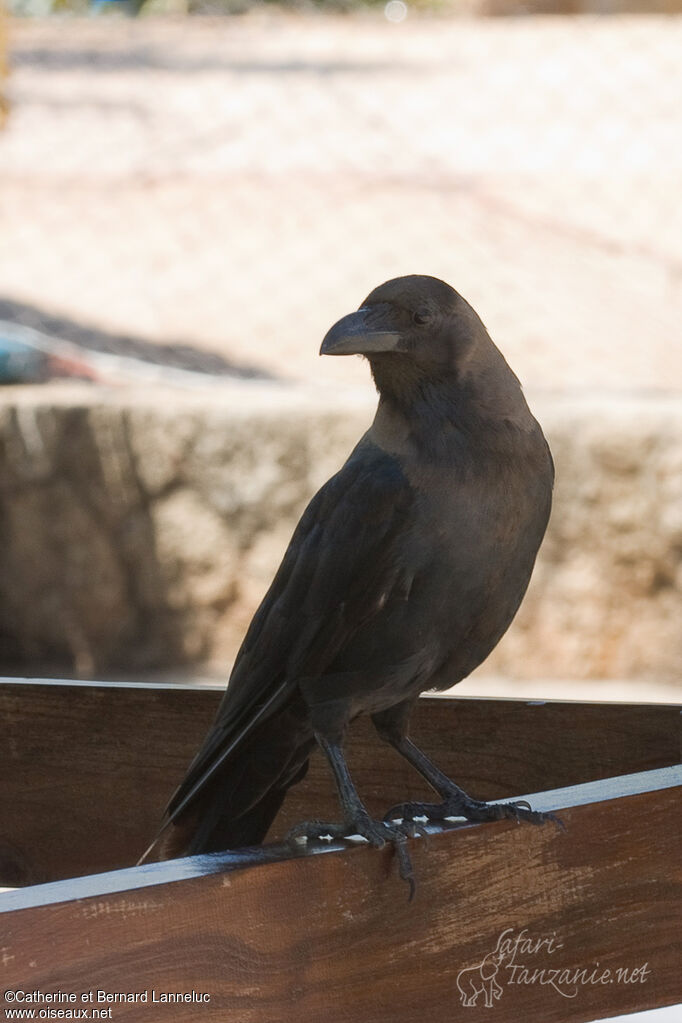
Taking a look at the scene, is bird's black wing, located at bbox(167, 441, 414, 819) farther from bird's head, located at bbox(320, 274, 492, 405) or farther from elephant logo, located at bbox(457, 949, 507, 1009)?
elephant logo, located at bbox(457, 949, 507, 1009)

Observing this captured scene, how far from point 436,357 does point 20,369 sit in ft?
18.6

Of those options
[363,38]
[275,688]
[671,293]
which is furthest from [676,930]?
[363,38]

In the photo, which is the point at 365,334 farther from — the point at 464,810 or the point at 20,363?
the point at 20,363

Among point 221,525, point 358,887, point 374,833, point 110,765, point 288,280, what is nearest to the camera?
point 358,887

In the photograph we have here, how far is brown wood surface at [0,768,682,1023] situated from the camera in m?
1.50

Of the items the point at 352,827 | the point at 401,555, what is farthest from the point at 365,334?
the point at 352,827

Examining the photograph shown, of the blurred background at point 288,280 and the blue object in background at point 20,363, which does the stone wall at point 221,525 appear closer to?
the blurred background at point 288,280

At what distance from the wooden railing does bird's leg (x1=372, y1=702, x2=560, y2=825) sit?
0.06 meters

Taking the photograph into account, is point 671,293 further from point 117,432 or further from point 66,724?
point 66,724

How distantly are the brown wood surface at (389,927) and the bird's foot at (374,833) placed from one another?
0.02 meters

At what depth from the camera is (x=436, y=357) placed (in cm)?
205

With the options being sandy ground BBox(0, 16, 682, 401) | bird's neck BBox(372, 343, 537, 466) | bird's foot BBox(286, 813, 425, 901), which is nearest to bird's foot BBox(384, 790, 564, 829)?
bird's foot BBox(286, 813, 425, 901)

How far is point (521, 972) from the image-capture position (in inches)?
69.9

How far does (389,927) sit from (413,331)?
0.79m
